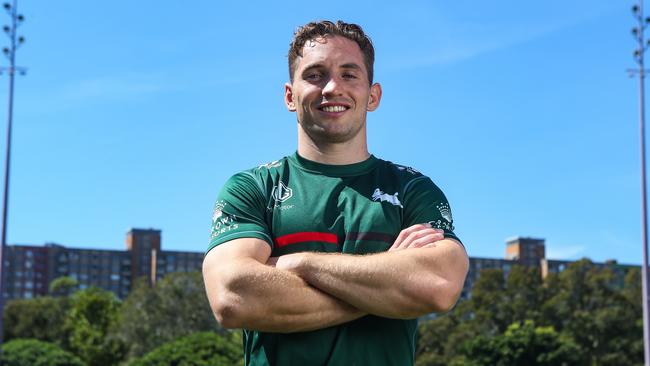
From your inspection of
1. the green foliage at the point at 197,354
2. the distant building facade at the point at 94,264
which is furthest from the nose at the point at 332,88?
the distant building facade at the point at 94,264

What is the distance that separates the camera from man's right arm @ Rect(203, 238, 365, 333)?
10.7ft

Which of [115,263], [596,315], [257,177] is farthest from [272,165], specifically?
[115,263]

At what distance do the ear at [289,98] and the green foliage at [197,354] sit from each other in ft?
83.5

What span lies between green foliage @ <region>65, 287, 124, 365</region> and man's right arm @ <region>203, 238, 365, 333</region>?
56.0m

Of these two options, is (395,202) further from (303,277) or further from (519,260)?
(519,260)

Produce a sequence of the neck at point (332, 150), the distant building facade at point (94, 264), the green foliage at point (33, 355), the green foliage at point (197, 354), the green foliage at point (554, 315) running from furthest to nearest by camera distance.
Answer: the distant building facade at point (94, 264) → the green foliage at point (554, 315) → the green foliage at point (33, 355) → the green foliage at point (197, 354) → the neck at point (332, 150)

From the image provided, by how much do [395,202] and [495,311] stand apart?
57.4 metres

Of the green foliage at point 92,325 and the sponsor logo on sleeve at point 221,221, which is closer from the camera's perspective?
the sponsor logo on sleeve at point 221,221

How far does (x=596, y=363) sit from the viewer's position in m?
54.8

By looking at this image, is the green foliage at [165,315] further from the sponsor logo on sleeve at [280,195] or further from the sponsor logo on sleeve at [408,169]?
the sponsor logo on sleeve at [280,195]

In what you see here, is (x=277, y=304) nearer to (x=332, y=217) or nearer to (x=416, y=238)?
(x=332, y=217)

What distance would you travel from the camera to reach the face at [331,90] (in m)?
3.56

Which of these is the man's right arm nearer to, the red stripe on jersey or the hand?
the red stripe on jersey

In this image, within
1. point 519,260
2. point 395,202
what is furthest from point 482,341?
point 519,260
